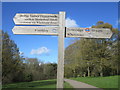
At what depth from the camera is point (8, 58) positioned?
51.3ft

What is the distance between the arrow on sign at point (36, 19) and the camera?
357cm

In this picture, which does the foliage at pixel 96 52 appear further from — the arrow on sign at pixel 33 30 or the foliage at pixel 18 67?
the arrow on sign at pixel 33 30

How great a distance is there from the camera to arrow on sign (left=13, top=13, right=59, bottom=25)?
140 inches

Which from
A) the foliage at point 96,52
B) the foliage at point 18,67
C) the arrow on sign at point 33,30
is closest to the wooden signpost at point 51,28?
the arrow on sign at point 33,30

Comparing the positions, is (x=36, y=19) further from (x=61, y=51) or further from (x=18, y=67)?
(x=18, y=67)

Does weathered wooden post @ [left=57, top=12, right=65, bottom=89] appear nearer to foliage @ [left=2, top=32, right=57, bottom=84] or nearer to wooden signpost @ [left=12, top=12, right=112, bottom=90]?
wooden signpost @ [left=12, top=12, right=112, bottom=90]

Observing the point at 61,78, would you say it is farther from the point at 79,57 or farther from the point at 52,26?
the point at 79,57

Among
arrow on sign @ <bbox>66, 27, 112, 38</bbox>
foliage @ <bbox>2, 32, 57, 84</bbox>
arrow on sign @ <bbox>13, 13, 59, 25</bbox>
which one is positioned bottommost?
foliage @ <bbox>2, 32, 57, 84</bbox>

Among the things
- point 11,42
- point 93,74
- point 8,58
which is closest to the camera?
point 8,58

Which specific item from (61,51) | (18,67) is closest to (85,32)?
(61,51)

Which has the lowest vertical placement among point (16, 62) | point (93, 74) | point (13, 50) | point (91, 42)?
point (93, 74)

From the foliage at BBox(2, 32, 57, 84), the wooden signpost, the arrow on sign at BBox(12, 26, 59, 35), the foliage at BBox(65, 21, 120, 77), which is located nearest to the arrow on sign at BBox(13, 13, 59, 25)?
the wooden signpost

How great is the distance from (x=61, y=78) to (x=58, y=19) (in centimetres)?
141

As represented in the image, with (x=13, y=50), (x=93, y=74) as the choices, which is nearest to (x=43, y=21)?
(x=13, y=50)
